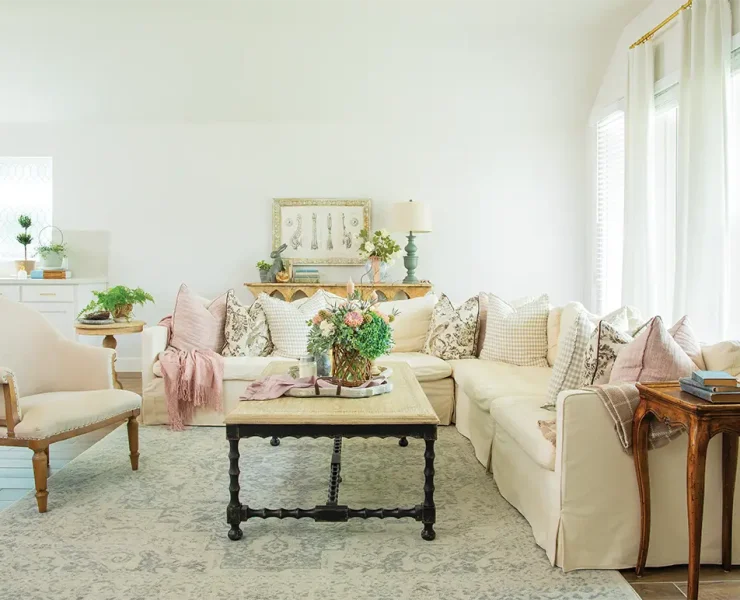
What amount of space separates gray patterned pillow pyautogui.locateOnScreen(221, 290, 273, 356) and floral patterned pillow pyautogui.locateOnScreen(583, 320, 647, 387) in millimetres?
2607

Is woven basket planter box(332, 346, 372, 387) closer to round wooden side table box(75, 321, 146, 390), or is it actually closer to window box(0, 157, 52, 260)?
round wooden side table box(75, 321, 146, 390)

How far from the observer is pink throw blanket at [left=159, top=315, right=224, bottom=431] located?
4.30 meters

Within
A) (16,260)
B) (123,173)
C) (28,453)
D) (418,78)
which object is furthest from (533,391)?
(16,260)

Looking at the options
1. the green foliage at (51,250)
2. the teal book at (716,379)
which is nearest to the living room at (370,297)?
the teal book at (716,379)

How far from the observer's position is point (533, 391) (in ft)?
11.6

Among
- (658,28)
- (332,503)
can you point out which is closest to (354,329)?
(332,503)

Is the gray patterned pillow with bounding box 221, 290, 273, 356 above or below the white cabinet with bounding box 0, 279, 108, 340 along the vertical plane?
below

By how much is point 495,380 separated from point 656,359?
1.43 m

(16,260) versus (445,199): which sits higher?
(445,199)

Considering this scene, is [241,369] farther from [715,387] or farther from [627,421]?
[715,387]

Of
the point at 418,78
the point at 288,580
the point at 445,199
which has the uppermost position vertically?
the point at 418,78

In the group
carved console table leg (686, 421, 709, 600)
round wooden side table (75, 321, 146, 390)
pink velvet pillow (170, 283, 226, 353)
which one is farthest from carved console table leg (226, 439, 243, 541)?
round wooden side table (75, 321, 146, 390)

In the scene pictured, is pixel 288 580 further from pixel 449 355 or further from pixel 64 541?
pixel 449 355

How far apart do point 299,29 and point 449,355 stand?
299cm
